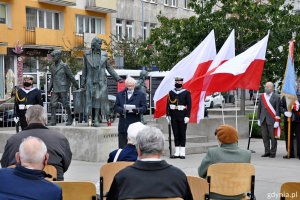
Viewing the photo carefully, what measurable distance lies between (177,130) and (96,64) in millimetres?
2484

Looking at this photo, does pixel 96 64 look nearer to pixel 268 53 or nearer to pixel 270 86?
pixel 270 86

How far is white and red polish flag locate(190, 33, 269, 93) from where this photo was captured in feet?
51.6

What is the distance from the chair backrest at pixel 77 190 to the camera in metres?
6.24

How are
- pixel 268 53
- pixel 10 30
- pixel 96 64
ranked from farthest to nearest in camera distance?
pixel 10 30 → pixel 268 53 → pixel 96 64

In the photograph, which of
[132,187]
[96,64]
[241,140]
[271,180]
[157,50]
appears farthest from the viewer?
[157,50]

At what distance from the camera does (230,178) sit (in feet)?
23.8

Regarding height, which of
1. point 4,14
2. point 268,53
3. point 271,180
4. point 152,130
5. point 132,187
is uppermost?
point 4,14

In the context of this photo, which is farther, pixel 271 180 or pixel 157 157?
pixel 271 180

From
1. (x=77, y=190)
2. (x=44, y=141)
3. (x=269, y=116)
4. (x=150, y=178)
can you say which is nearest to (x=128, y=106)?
(x=269, y=116)

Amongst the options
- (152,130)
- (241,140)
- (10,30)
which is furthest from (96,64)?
(10,30)

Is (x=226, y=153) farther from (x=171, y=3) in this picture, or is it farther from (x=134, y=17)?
(x=171, y=3)

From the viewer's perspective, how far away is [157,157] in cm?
545

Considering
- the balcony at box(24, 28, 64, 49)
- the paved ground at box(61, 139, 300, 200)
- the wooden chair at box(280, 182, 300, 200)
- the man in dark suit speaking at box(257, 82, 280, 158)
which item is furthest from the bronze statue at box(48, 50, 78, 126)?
the balcony at box(24, 28, 64, 49)

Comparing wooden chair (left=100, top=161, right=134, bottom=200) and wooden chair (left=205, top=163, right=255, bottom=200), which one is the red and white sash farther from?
wooden chair (left=100, top=161, right=134, bottom=200)
